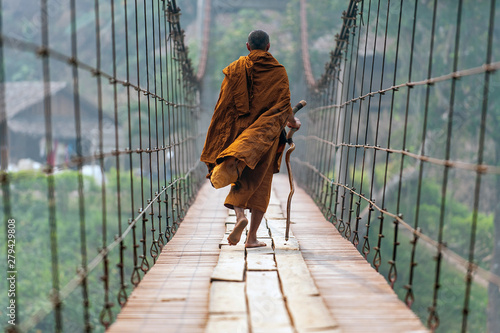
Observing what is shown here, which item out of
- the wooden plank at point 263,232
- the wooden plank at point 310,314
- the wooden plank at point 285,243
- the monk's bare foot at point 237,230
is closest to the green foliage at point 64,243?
the wooden plank at point 263,232

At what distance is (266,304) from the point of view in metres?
1.55

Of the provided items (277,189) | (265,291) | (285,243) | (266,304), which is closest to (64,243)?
(277,189)

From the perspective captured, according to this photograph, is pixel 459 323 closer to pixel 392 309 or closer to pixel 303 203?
pixel 303 203

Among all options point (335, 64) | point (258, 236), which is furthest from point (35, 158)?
point (258, 236)

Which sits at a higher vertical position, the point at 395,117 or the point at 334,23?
the point at 334,23

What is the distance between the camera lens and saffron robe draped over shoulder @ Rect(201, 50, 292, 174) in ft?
7.18

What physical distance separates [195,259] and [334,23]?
12.4 meters

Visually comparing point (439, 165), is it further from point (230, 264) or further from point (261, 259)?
point (230, 264)

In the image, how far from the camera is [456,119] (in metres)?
11.0

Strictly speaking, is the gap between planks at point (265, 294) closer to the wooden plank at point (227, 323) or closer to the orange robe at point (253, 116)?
the wooden plank at point (227, 323)

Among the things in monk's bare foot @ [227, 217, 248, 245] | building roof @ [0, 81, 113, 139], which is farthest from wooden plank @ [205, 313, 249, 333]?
building roof @ [0, 81, 113, 139]

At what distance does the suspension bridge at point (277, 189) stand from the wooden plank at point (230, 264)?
1 cm

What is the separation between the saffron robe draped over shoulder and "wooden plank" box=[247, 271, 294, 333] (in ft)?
1.81

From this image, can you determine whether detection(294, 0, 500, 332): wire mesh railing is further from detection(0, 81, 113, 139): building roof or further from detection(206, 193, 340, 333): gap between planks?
detection(0, 81, 113, 139): building roof
